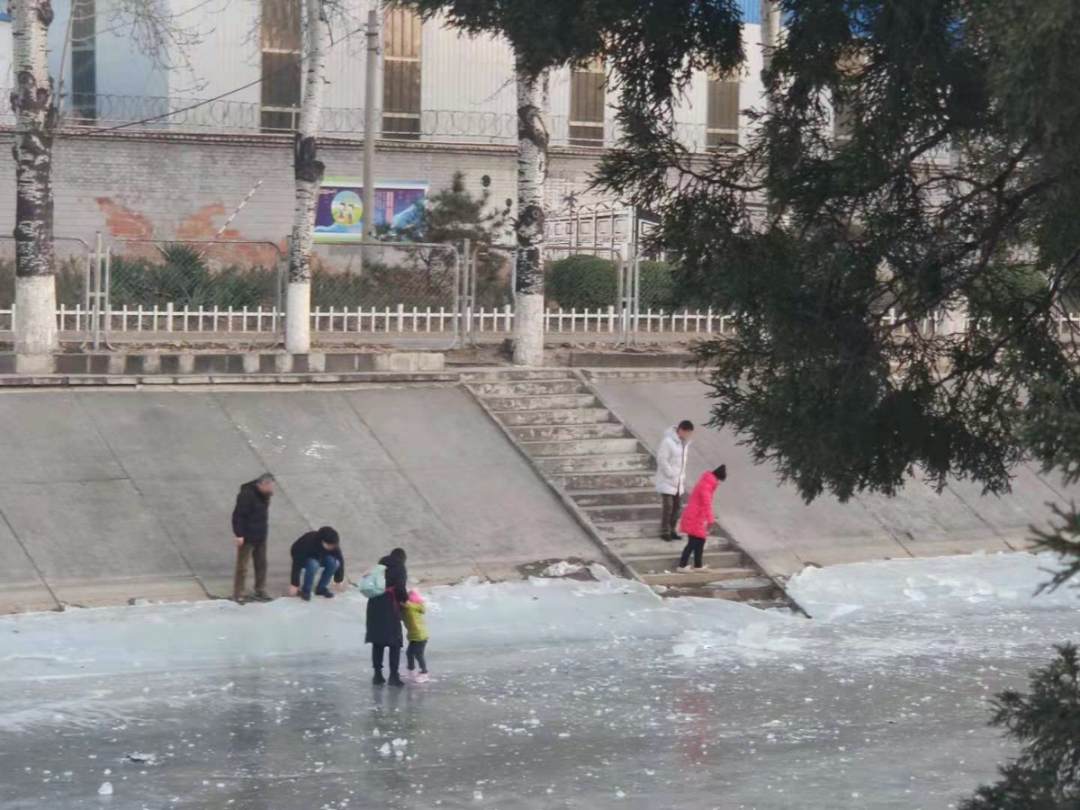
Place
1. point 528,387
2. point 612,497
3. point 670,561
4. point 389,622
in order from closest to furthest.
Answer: point 389,622
point 670,561
point 612,497
point 528,387

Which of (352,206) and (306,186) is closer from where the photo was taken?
(306,186)

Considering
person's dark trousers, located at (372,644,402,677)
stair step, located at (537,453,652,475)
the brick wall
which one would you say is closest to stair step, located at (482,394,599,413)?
stair step, located at (537,453,652,475)

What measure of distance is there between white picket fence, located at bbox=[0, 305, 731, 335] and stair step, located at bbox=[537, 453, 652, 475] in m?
1.75

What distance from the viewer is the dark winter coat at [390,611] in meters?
12.4

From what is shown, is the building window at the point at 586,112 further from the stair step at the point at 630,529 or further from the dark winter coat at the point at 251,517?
the dark winter coat at the point at 251,517

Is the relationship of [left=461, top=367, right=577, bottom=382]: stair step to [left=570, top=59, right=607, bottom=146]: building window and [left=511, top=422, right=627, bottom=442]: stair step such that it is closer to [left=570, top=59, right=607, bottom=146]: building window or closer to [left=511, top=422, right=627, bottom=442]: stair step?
[left=511, top=422, right=627, bottom=442]: stair step

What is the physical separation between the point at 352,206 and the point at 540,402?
13908mm

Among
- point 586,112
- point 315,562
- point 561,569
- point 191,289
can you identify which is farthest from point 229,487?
point 586,112

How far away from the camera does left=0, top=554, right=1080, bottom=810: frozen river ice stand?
994 centimetres

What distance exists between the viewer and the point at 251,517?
14.1 m

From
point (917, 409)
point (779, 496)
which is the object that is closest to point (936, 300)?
point (917, 409)

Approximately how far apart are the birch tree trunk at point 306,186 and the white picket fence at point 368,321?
1.97ft

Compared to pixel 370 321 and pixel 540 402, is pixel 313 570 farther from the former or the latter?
pixel 370 321

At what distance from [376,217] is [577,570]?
17.5m
